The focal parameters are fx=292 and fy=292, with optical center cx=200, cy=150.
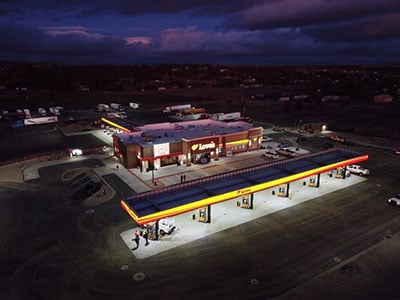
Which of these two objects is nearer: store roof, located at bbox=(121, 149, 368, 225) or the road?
the road

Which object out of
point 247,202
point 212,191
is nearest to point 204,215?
point 212,191

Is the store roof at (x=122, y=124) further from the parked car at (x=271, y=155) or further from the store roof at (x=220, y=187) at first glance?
the store roof at (x=220, y=187)

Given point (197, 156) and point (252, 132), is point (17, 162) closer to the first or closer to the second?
point (197, 156)

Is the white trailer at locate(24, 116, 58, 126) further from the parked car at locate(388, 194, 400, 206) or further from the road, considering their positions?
the parked car at locate(388, 194, 400, 206)

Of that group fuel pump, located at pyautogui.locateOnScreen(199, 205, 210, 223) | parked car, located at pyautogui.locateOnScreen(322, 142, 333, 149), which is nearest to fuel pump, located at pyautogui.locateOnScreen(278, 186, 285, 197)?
fuel pump, located at pyautogui.locateOnScreen(199, 205, 210, 223)

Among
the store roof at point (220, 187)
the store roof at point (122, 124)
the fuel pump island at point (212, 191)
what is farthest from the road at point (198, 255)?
the store roof at point (122, 124)

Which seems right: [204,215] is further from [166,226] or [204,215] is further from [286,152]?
[286,152]
